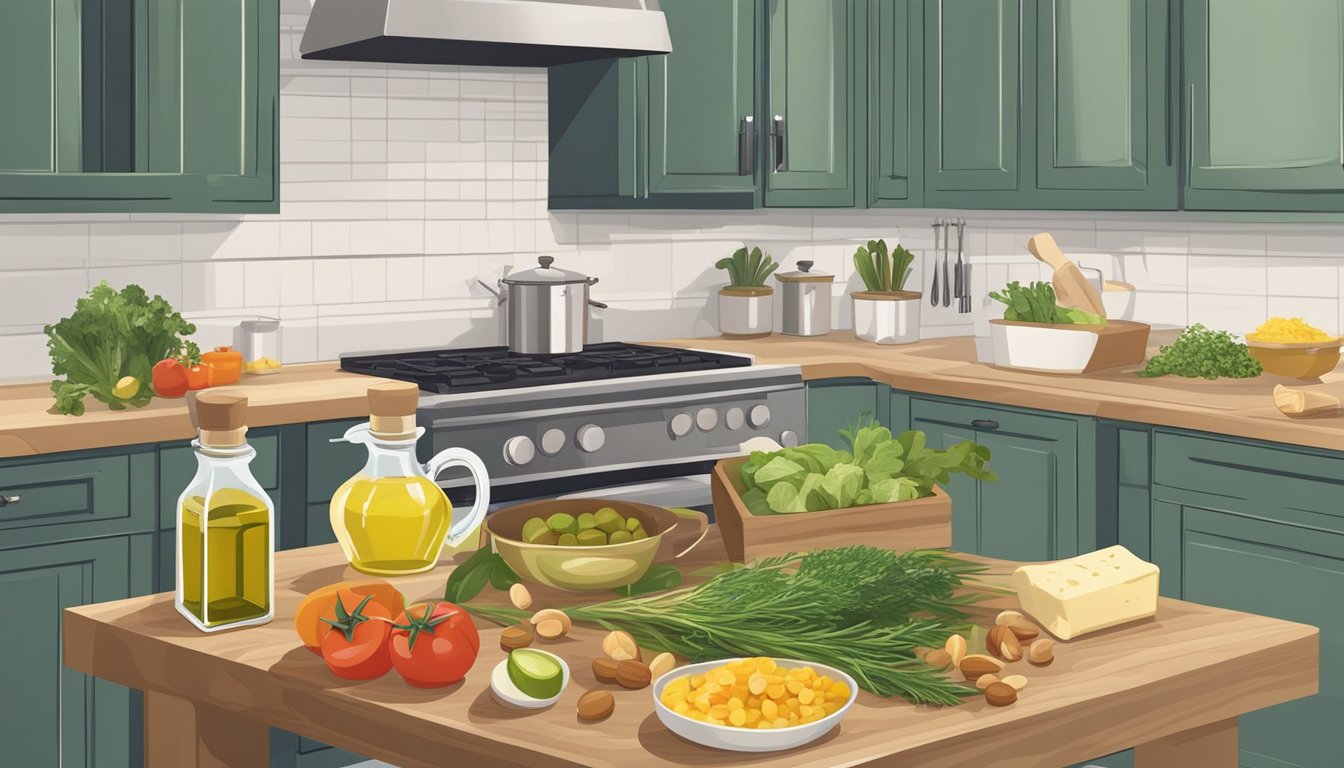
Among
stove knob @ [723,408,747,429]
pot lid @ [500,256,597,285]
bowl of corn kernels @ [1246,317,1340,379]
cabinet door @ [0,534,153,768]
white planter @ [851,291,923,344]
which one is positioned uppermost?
pot lid @ [500,256,597,285]

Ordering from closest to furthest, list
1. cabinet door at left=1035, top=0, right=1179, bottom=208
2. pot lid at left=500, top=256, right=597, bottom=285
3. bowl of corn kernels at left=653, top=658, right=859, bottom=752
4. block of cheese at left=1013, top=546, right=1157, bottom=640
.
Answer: bowl of corn kernels at left=653, top=658, right=859, bottom=752 < block of cheese at left=1013, top=546, right=1157, bottom=640 < cabinet door at left=1035, top=0, right=1179, bottom=208 < pot lid at left=500, top=256, right=597, bottom=285

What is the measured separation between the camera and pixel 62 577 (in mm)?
3184

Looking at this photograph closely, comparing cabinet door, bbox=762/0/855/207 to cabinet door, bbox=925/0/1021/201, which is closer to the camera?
cabinet door, bbox=925/0/1021/201

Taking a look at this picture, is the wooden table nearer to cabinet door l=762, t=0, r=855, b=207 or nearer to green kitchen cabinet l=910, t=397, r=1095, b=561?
green kitchen cabinet l=910, t=397, r=1095, b=561

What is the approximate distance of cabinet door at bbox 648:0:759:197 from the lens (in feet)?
14.8

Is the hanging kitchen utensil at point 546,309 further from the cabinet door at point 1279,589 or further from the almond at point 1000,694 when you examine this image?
the almond at point 1000,694

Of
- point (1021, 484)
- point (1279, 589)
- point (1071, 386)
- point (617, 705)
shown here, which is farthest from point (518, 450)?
point (617, 705)

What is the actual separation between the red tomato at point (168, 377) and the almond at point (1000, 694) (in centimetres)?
247

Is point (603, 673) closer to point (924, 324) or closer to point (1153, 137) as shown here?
point (1153, 137)

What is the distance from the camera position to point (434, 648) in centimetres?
146

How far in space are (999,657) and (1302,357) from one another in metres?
2.57

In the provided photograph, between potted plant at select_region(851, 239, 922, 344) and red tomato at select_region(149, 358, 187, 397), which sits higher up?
potted plant at select_region(851, 239, 922, 344)

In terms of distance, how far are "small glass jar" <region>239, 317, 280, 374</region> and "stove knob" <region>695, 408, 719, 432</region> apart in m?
1.08

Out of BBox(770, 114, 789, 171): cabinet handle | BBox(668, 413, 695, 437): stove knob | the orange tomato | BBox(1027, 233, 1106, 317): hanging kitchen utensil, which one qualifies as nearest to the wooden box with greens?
the orange tomato
